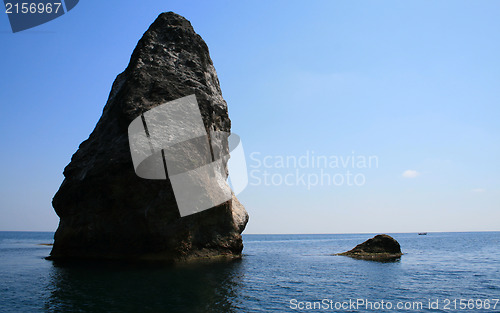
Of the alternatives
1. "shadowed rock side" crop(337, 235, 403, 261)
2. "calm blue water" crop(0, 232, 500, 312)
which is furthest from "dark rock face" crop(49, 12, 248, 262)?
"shadowed rock side" crop(337, 235, 403, 261)

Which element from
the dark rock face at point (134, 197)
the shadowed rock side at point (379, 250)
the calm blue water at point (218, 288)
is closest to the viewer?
the calm blue water at point (218, 288)

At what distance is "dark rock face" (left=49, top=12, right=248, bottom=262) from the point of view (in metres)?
31.7

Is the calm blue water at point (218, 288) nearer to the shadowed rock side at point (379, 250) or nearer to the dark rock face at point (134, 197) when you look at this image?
the dark rock face at point (134, 197)

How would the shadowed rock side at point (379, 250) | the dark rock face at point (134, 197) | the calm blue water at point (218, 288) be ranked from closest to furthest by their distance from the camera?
the calm blue water at point (218, 288), the dark rock face at point (134, 197), the shadowed rock side at point (379, 250)

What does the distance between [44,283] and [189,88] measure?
23.9 meters

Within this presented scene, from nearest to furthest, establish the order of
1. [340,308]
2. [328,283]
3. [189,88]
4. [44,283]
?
[340,308] < [44,283] < [328,283] < [189,88]

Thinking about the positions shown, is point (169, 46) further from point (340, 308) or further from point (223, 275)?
point (340, 308)

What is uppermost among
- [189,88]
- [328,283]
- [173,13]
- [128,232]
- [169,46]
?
[173,13]

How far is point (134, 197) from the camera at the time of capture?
3244cm

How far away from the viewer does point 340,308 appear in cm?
1659

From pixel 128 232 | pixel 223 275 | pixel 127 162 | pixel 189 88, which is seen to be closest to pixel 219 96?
pixel 189 88

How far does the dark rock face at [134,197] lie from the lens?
31.7m

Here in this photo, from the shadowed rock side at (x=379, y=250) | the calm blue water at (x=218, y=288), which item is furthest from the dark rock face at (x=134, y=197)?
the shadowed rock side at (x=379, y=250)

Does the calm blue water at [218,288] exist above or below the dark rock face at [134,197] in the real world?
below
